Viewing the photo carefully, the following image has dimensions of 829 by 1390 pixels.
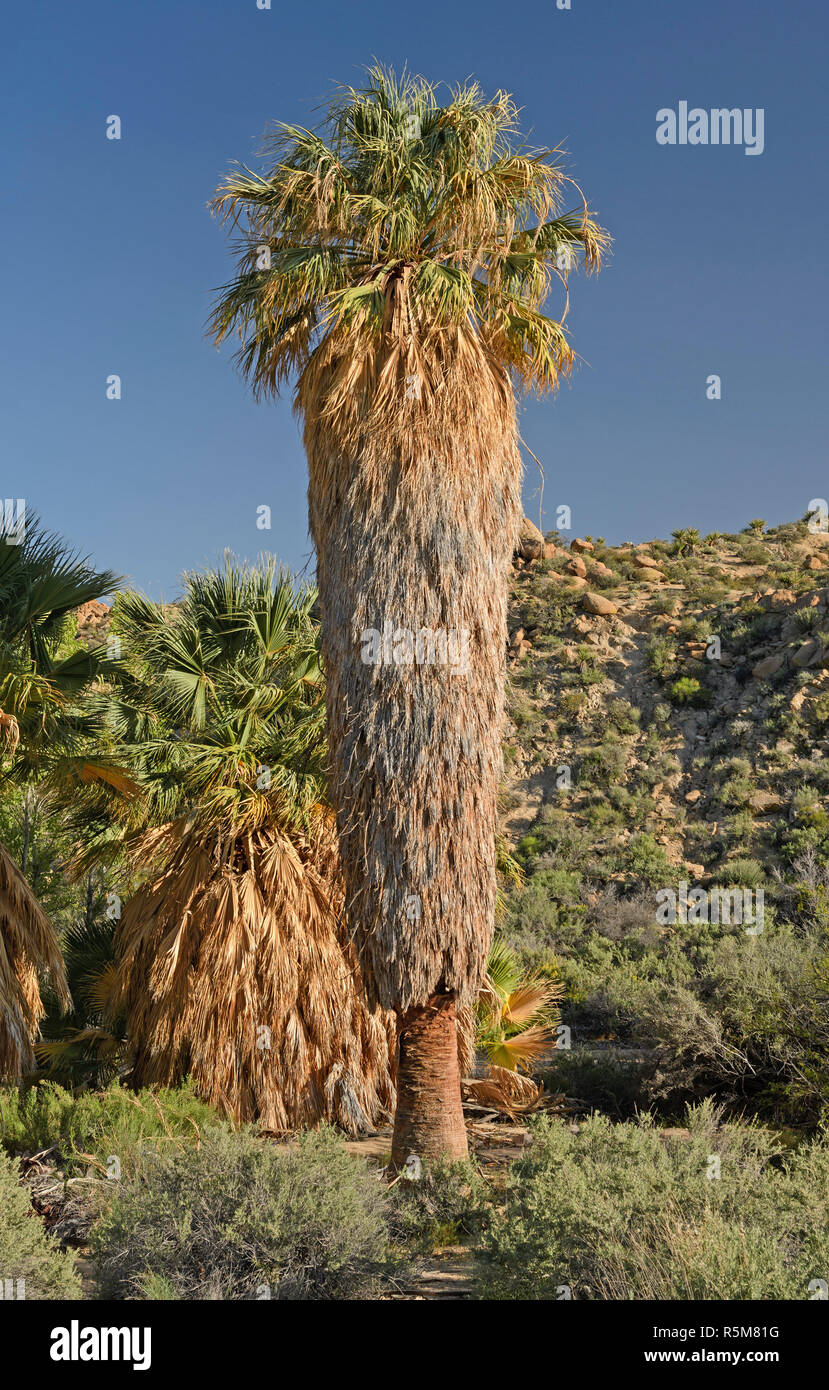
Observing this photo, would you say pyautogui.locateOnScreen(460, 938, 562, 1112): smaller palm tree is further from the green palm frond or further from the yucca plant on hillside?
the green palm frond

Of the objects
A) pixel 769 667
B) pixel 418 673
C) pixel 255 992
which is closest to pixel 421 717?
pixel 418 673

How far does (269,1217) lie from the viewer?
6027mm

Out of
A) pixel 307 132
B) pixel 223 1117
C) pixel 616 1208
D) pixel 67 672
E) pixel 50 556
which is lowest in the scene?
pixel 223 1117

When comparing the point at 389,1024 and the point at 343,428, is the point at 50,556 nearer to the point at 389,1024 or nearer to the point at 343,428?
the point at 343,428

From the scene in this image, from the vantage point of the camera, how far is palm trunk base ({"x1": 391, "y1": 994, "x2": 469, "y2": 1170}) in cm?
845

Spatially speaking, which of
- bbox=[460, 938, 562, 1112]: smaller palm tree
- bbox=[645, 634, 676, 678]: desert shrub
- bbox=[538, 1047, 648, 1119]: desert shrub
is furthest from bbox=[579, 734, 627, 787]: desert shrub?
bbox=[460, 938, 562, 1112]: smaller palm tree

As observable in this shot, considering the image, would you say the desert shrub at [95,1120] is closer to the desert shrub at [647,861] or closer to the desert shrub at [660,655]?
the desert shrub at [647,861]

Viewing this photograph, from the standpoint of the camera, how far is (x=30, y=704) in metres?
10.3

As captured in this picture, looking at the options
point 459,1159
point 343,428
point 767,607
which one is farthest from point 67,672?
point 767,607

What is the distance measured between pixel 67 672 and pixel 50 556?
4.02ft

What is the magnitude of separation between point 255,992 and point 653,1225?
5581 mm

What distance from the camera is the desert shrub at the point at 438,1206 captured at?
24.4 ft

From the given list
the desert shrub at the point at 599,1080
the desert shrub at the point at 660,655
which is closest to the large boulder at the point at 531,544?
the desert shrub at the point at 660,655
